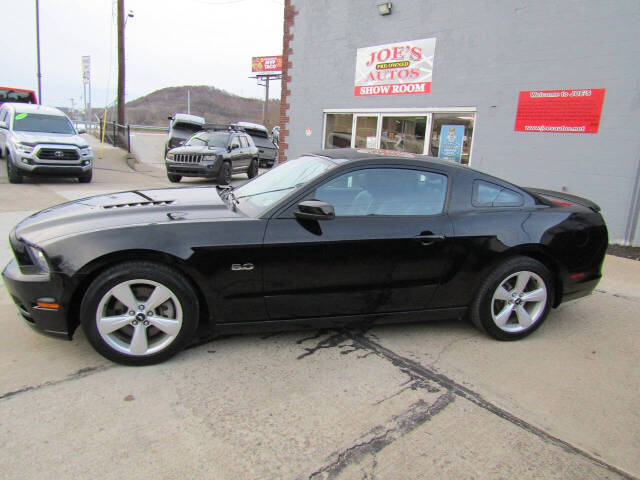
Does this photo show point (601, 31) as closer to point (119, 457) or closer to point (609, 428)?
point (609, 428)

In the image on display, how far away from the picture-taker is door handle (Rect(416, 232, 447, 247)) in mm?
3337

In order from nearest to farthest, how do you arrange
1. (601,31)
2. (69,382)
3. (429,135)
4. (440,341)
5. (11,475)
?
(11,475), (69,382), (440,341), (601,31), (429,135)

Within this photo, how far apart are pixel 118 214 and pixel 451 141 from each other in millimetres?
7498

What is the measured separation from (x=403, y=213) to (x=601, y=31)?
6.19 meters

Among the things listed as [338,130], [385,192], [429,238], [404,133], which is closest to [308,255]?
[385,192]

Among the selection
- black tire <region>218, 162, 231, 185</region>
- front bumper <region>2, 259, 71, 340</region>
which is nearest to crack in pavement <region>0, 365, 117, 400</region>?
front bumper <region>2, 259, 71, 340</region>

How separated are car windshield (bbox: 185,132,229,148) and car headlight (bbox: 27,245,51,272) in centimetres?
1060

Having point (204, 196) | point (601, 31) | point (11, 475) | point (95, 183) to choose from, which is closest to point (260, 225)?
point (204, 196)

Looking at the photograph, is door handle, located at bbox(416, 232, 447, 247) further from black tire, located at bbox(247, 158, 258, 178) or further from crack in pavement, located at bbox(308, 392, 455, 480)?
black tire, located at bbox(247, 158, 258, 178)

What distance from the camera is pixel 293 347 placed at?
3.35m

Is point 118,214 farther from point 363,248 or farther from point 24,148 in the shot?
point 24,148

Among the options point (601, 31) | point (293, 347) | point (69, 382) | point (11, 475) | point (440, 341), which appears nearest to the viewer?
point (11, 475)

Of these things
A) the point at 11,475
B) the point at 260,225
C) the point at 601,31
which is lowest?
the point at 11,475

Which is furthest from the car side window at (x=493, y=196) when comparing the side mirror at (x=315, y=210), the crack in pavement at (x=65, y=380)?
the crack in pavement at (x=65, y=380)
